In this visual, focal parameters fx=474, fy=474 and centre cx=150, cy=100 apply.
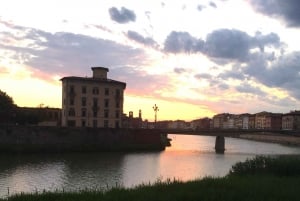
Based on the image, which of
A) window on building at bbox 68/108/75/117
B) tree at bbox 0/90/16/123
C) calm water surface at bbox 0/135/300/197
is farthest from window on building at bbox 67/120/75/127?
calm water surface at bbox 0/135/300/197

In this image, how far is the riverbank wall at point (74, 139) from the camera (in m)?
67.2

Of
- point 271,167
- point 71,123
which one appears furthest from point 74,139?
point 271,167

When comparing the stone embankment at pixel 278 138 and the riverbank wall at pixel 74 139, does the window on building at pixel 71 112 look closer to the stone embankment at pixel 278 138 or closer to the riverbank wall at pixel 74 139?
the riverbank wall at pixel 74 139

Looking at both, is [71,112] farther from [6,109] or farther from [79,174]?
[79,174]

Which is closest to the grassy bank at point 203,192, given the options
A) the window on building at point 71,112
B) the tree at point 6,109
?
the window on building at point 71,112

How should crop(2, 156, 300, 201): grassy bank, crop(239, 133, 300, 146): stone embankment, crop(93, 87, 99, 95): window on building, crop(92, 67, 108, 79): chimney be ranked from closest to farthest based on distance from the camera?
crop(2, 156, 300, 201): grassy bank → crop(93, 87, 99, 95): window on building → crop(92, 67, 108, 79): chimney → crop(239, 133, 300, 146): stone embankment

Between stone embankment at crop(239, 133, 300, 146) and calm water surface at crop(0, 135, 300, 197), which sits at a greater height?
calm water surface at crop(0, 135, 300, 197)

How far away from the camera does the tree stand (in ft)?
298

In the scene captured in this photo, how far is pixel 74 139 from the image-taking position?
73625 millimetres

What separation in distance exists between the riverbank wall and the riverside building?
10169 mm

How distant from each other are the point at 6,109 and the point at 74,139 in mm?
24527

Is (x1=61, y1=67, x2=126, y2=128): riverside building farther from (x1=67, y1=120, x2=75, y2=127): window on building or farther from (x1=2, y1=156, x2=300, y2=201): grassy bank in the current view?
(x1=2, y1=156, x2=300, y2=201): grassy bank

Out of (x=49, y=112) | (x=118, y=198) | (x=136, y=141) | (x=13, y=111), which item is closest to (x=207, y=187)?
(x=118, y=198)

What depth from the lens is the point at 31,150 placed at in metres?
67.4
